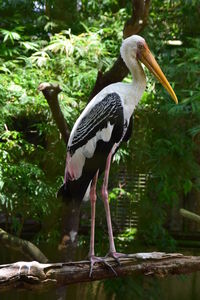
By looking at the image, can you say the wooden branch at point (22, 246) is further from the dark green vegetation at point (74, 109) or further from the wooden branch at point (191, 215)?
the wooden branch at point (191, 215)

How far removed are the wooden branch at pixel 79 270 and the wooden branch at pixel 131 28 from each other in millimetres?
1162

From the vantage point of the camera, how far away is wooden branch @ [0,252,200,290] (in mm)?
2193

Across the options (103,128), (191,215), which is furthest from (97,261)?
(103,128)

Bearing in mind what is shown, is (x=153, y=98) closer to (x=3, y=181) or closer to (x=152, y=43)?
(x=152, y=43)

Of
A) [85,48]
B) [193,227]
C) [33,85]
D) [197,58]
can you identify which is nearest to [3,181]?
[33,85]

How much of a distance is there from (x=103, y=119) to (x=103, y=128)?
0.13 feet

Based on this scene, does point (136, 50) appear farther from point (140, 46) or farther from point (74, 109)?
point (74, 109)

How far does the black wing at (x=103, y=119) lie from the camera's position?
252 cm

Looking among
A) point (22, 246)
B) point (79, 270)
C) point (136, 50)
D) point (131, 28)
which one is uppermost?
point (131, 28)

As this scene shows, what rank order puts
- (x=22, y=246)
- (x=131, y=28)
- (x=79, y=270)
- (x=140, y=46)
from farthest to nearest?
1. (x=22, y=246)
2. (x=131, y=28)
3. (x=140, y=46)
4. (x=79, y=270)

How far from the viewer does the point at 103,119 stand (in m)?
2.53

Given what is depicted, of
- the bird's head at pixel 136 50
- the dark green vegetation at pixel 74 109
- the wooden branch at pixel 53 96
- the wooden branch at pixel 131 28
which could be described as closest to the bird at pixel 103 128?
the bird's head at pixel 136 50

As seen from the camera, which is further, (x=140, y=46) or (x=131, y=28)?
(x=131, y=28)

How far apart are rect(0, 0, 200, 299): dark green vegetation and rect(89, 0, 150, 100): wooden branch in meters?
0.47
